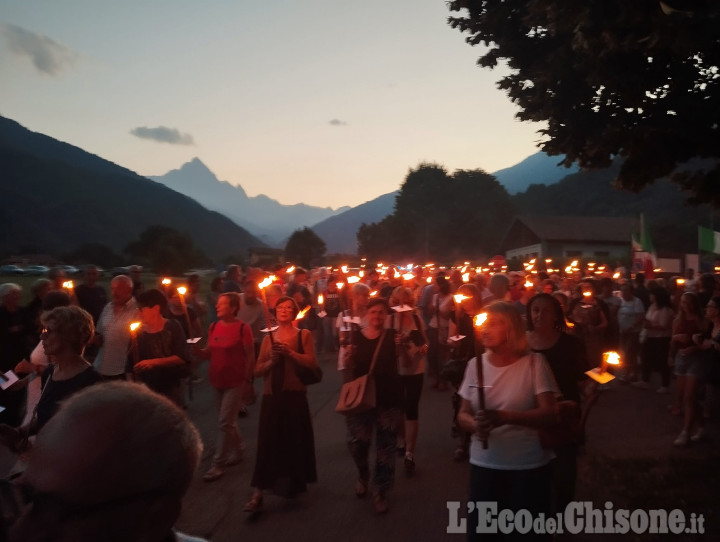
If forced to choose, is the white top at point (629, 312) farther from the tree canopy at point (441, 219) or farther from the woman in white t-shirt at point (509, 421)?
the tree canopy at point (441, 219)

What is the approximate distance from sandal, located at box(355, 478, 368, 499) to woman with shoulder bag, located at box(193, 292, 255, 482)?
1.66 m

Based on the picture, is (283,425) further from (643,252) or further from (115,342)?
(643,252)

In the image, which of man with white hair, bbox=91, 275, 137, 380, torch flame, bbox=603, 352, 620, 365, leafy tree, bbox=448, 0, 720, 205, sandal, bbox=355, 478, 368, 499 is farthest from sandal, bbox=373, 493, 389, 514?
leafy tree, bbox=448, 0, 720, 205

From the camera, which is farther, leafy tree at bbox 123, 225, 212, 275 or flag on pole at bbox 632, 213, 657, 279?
leafy tree at bbox 123, 225, 212, 275

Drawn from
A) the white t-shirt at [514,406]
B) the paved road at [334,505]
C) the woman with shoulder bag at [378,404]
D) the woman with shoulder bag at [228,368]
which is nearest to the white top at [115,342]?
the woman with shoulder bag at [228,368]

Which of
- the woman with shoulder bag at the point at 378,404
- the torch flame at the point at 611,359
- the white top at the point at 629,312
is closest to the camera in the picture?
the torch flame at the point at 611,359

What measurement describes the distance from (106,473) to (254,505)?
4.86 meters

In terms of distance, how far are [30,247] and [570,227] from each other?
7866cm

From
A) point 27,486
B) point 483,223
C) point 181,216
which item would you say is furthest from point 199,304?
point 181,216

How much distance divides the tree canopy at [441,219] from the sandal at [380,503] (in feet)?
253

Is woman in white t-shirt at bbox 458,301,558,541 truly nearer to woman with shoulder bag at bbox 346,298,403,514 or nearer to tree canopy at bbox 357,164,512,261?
woman with shoulder bag at bbox 346,298,403,514

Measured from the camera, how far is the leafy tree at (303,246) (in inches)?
3540

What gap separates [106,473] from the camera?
146 cm

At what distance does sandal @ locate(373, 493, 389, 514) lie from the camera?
234 inches
